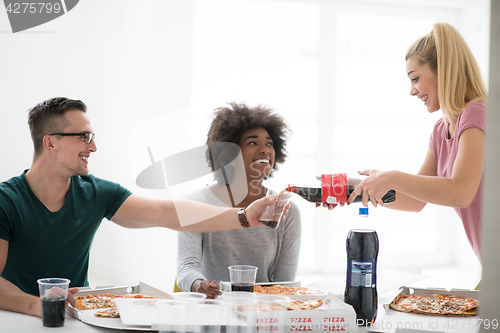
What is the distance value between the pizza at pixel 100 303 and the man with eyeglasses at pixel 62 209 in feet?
1.10

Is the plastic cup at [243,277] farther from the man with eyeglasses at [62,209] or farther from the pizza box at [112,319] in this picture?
the man with eyeglasses at [62,209]

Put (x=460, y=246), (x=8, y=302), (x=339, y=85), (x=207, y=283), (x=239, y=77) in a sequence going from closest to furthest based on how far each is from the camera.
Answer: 1. (x=8, y=302)
2. (x=207, y=283)
3. (x=239, y=77)
4. (x=339, y=85)
5. (x=460, y=246)

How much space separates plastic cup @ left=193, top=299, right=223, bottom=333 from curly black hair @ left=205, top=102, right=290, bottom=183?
99 centimetres

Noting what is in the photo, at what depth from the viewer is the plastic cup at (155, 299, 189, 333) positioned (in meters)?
0.75

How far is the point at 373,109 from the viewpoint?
3.98 m

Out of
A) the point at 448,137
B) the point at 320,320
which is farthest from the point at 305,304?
the point at 448,137

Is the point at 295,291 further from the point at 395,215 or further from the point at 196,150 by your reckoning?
the point at 395,215

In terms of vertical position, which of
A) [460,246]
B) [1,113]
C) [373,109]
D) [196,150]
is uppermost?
[373,109]

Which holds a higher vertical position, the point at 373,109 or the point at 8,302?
the point at 373,109

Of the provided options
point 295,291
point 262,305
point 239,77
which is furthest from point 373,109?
point 262,305

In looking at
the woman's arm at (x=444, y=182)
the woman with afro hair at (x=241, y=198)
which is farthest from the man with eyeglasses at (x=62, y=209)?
the woman's arm at (x=444, y=182)

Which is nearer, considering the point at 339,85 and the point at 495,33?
the point at 495,33

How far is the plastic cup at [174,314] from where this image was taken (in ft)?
2.46

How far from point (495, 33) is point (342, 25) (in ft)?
11.4
